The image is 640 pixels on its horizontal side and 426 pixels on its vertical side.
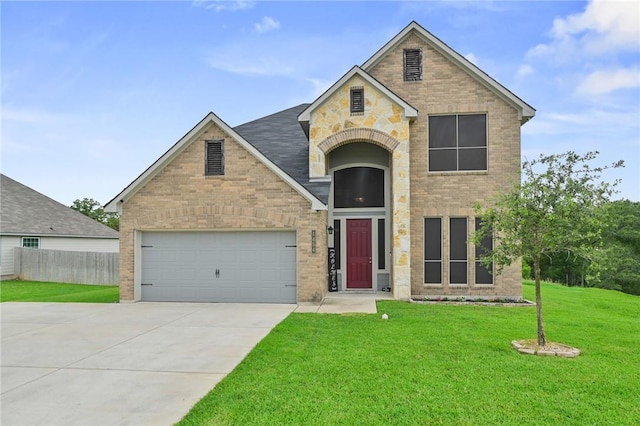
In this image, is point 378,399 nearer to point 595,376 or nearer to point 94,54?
point 595,376

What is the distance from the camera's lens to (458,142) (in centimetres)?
1415

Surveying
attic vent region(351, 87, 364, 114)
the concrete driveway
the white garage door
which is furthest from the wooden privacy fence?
attic vent region(351, 87, 364, 114)

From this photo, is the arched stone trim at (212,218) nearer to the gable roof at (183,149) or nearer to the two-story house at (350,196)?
the two-story house at (350,196)

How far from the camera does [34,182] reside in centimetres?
3234

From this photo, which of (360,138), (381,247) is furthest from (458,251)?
(360,138)

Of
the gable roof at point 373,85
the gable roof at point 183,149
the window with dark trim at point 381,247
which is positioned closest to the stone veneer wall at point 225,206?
the gable roof at point 183,149

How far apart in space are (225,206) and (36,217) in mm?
19258

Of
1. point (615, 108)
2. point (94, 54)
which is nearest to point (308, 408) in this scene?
point (94, 54)

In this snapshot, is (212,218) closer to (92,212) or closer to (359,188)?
(359,188)

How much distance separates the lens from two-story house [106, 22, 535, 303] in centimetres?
1269

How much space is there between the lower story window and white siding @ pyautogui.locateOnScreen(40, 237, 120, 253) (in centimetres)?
22

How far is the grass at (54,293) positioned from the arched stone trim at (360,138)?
8695 millimetres

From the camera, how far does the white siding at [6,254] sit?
22.0 metres

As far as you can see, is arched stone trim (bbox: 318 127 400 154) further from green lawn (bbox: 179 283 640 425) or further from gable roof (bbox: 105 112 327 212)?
Result: green lawn (bbox: 179 283 640 425)
